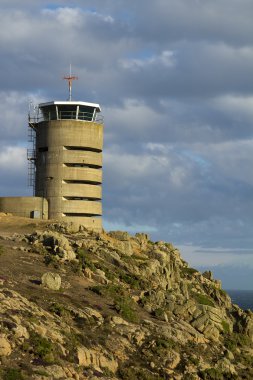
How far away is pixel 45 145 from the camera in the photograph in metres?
80.9

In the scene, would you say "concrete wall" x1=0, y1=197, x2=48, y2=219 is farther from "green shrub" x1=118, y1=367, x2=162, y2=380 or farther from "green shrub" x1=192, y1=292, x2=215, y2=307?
"green shrub" x1=118, y1=367, x2=162, y2=380

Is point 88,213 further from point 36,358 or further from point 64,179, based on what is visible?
point 36,358

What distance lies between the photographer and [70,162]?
79812 mm

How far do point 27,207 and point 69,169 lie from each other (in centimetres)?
640

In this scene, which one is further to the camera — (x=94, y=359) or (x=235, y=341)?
(x=235, y=341)

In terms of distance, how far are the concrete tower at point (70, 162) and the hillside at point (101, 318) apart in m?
6.77

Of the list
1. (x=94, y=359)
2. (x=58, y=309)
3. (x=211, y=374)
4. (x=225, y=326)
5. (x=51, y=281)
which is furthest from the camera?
(x=225, y=326)

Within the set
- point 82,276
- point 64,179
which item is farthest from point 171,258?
point 82,276

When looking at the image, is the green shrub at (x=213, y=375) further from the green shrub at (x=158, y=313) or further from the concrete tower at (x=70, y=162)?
the concrete tower at (x=70, y=162)

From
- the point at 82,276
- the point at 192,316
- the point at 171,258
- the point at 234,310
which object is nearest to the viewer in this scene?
the point at 82,276

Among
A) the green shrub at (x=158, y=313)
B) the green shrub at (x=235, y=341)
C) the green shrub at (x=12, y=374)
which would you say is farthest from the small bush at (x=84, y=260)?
the green shrub at (x=12, y=374)

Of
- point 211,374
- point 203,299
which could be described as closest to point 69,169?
point 203,299

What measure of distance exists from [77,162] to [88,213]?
599cm

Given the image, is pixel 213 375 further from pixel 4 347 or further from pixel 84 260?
pixel 4 347
